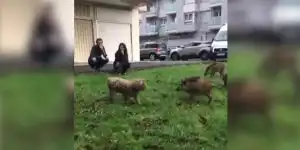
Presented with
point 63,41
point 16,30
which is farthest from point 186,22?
point 16,30

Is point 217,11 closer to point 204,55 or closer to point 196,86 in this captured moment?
point 204,55

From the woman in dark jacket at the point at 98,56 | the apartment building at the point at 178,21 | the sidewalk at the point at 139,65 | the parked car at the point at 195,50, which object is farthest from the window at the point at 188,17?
the woman in dark jacket at the point at 98,56

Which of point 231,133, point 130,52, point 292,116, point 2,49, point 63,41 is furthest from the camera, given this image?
point 130,52

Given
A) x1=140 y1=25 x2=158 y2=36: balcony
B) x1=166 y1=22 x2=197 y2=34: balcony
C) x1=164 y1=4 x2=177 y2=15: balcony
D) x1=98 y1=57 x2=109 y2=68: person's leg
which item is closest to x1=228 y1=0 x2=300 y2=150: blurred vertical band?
x1=166 y1=22 x2=197 y2=34: balcony

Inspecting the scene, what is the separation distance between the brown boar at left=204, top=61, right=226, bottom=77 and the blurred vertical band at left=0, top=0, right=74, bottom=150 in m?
0.79

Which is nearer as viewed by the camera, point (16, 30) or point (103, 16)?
point (16, 30)

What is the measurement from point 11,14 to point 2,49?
204 millimetres

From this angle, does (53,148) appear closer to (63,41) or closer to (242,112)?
(63,41)

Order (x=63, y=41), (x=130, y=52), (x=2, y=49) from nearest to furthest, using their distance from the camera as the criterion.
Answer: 1. (x=2, y=49)
2. (x=63, y=41)
3. (x=130, y=52)

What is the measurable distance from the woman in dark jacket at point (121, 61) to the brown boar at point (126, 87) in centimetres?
6

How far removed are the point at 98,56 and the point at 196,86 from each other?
65 centimetres

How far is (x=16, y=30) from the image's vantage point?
2.22m

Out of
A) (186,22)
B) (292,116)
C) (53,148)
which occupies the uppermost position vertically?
(186,22)

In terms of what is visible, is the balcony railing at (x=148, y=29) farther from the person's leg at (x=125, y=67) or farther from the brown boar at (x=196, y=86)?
the brown boar at (x=196, y=86)
